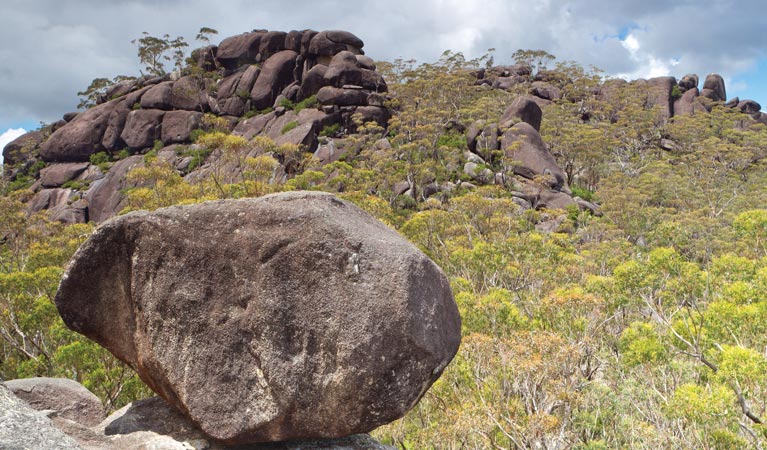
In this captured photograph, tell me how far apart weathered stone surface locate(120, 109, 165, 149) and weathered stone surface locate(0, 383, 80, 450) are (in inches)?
1939

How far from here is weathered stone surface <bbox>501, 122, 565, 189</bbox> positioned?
37.0 meters

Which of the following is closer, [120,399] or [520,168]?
[120,399]

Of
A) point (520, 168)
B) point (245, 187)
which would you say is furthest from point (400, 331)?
point (520, 168)

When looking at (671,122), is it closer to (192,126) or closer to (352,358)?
(192,126)

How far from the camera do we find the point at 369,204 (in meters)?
21.7

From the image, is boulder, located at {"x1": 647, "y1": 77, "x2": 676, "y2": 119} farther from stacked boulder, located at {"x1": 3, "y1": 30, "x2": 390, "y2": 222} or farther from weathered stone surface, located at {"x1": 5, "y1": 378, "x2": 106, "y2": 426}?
weathered stone surface, located at {"x1": 5, "y1": 378, "x2": 106, "y2": 426}

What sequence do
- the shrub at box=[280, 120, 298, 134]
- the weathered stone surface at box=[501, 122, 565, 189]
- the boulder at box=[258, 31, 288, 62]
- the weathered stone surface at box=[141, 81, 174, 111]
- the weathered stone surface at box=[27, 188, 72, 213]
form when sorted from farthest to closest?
the boulder at box=[258, 31, 288, 62], the weathered stone surface at box=[141, 81, 174, 111], the weathered stone surface at box=[27, 188, 72, 213], the shrub at box=[280, 120, 298, 134], the weathered stone surface at box=[501, 122, 565, 189]

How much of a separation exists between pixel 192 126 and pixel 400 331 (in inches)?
1889

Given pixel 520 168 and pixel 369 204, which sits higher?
pixel 520 168

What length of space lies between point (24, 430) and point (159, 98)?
52.0m

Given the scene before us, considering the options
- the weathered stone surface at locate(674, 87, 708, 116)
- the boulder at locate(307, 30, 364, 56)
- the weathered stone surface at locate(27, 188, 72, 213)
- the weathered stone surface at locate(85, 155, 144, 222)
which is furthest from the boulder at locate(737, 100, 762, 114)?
the weathered stone surface at locate(27, 188, 72, 213)

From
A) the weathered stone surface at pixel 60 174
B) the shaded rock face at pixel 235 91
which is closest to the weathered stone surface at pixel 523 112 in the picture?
the shaded rock face at pixel 235 91

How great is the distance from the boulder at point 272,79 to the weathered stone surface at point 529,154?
23128 millimetres

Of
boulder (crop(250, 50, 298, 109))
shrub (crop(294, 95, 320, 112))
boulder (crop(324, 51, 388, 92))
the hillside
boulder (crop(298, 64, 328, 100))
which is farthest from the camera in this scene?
boulder (crop(250, 50, 298, 109))
